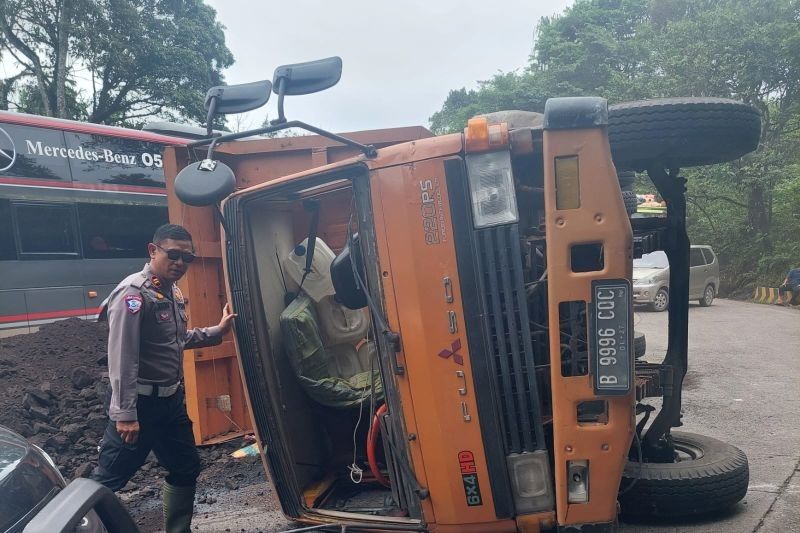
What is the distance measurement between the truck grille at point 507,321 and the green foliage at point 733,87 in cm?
1831

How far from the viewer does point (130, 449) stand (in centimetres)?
316

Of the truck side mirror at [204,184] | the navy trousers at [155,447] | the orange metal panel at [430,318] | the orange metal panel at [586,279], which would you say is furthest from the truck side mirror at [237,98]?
the navy trousers at [155,447]

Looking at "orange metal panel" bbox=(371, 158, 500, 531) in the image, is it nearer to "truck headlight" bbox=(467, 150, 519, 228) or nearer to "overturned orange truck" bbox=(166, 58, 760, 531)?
"overturned orange truck" bbox=(166, 58, 760, 531)

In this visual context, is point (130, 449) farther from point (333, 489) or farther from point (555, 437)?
point (555, 437)

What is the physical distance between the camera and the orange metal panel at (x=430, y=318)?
2.64 m

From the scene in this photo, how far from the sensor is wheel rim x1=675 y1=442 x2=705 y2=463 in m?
3.77

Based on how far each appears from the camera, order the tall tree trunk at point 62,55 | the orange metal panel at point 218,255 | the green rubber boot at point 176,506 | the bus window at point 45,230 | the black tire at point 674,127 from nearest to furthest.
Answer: the black tire at point 674,127, the green rubber boot at point 176,506, the orange metal panel at point 218,255, the bus window at point 45,230, the tall tree trunk at point 62,55

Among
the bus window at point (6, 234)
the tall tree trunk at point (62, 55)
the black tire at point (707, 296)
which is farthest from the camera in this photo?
the tall tree trunk at point (62, 55)

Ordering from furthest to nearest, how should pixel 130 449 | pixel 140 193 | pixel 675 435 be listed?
1. pixel 140 193
2. pixel 675 435
3. pixel 130 449

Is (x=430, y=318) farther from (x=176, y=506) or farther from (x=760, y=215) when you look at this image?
(x=760, y=215)

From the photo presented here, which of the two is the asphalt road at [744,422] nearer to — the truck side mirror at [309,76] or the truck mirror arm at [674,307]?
the truck mirror arm at [674,307]

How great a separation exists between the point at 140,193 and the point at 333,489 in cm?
786

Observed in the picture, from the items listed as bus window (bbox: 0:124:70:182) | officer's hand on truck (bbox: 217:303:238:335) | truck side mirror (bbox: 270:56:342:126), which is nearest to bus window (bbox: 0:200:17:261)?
bus window (bbox: 0:124:70:182)

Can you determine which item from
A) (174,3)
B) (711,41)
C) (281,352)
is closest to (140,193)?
(281,352)
